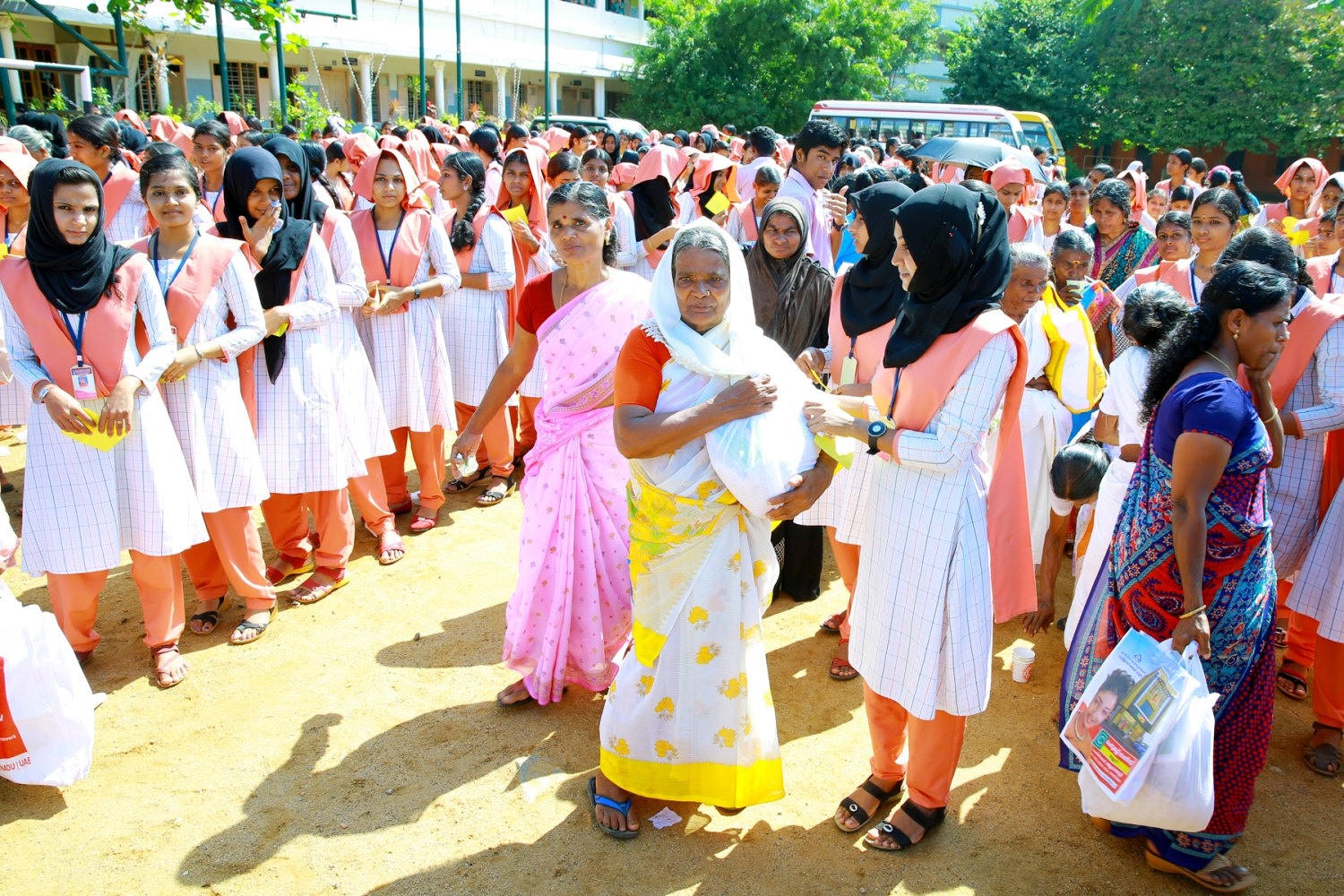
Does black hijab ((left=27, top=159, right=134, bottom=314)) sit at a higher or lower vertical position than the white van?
lower

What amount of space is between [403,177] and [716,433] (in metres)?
3.18

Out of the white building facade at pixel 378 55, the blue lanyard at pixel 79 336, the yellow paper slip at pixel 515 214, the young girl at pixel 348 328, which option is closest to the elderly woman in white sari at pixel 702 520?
the blue lanyard at pixel 79 336

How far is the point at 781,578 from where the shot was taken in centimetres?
457

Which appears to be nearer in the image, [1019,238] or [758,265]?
[758,265]

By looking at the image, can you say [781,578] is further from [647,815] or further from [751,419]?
[751,419]

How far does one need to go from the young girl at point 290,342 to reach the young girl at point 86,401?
574 mm

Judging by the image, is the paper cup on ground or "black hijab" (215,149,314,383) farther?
"black hijab" (215,149,314,383)

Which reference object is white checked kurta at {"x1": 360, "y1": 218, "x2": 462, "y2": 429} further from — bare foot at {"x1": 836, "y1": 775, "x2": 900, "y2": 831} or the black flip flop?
bare foot at {"x1": 836, "y1": 775, "x2": 900, "y2": 831}

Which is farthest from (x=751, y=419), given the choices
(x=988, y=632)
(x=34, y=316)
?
(x=34, y=316)

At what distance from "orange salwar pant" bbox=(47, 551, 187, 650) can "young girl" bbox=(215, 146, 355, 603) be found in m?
0.65

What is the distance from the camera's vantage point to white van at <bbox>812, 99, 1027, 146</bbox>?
56.7 feet

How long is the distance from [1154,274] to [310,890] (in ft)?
14.8

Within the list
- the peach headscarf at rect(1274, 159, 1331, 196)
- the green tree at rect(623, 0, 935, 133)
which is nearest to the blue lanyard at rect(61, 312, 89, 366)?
the peach headscarf at rect(1274, 159, 1331, 196)

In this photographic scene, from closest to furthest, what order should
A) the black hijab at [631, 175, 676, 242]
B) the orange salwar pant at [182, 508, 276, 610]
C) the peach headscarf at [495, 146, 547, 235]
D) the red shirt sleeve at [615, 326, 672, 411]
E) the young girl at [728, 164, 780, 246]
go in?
the red shirt sleeve at [615, 326, 672, 411], the orange salwar pant at [182, 508, 276, 610], the peach headscarf at [495, 146, 547, 235], the young girl at [728, 164, 780, 246], the black hijab at [631, 175, 676, 242]
